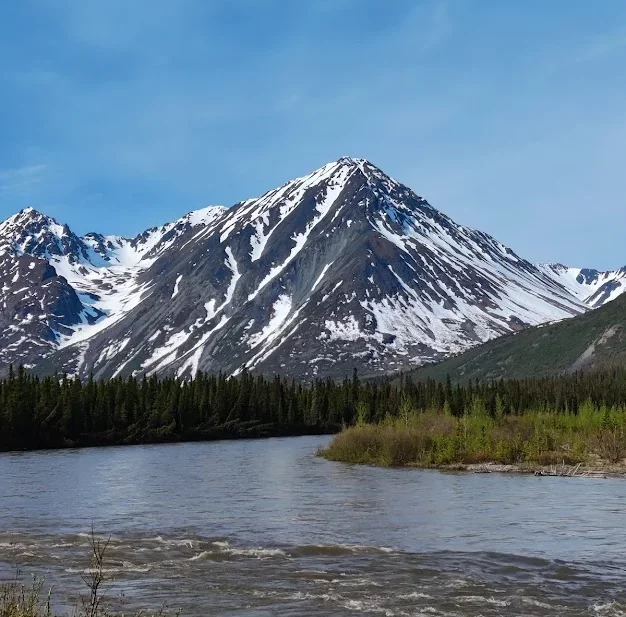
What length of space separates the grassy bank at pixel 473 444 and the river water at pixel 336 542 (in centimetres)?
961

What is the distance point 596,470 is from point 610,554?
127 ft

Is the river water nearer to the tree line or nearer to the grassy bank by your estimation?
the grassy bank

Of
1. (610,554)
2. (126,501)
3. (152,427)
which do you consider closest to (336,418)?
(152,427)

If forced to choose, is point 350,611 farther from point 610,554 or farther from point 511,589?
point 610,554

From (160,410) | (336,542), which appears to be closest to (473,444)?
(336,542)

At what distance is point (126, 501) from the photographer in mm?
55531

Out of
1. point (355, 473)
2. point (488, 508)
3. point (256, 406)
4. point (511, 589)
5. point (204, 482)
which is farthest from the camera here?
point (256, 406)

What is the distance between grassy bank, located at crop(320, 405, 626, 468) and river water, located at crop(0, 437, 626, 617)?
9.61m

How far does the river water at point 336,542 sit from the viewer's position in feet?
89.1

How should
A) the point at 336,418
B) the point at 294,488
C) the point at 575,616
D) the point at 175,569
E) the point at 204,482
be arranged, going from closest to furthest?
the point at 575,616 < the point at 175,569 < the point at 294,488 < the point at 204,482 < the point at 336,418

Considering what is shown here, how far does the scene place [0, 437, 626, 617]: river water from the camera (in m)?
27.2

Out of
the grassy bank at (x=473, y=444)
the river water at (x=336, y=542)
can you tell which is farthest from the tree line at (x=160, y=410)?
the river water at (x=336, y=542)

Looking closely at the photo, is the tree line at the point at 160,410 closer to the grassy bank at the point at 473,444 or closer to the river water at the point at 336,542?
the grassy bank at the point at 473,444

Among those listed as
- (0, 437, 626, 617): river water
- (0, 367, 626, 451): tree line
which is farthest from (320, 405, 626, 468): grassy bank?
(0, 367, 626, 451): tree line
